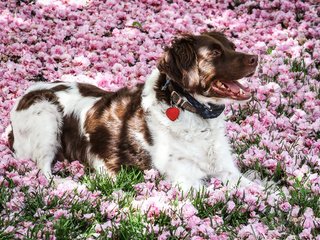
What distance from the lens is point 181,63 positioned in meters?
4.71

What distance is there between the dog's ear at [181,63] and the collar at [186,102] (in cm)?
14

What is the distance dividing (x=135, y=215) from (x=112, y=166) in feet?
3.25

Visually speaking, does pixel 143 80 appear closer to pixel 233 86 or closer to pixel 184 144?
pixel 184 144

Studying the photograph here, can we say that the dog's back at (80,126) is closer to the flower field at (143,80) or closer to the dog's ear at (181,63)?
the flower field at (143,80)

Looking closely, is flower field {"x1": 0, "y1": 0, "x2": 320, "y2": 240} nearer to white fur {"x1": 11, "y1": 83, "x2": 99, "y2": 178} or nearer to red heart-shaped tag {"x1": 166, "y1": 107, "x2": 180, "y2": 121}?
white fur {"x1": 11, "y1": 83, "x2": 99, "y2": 178}

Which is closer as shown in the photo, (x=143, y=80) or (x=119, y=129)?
(x=119, y=129)

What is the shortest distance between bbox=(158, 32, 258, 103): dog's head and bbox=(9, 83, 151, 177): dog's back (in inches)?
22.2

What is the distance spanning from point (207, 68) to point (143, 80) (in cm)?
278

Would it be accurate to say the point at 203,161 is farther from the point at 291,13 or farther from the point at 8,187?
the point at 291,13

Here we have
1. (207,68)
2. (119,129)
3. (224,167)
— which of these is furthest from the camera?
(119,129)

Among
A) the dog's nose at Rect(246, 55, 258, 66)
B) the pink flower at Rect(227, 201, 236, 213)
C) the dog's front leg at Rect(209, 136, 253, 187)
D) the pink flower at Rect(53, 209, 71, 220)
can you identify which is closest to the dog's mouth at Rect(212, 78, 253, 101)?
the dog's nose at Rect(246, 55, 258, 66)

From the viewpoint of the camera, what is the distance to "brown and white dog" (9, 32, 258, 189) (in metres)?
4.78

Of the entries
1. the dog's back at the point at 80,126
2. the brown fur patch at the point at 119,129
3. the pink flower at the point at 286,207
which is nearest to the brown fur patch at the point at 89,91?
the dog's back at the point at 80,126

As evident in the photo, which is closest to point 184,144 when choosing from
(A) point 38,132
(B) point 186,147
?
(B) point 186,147
